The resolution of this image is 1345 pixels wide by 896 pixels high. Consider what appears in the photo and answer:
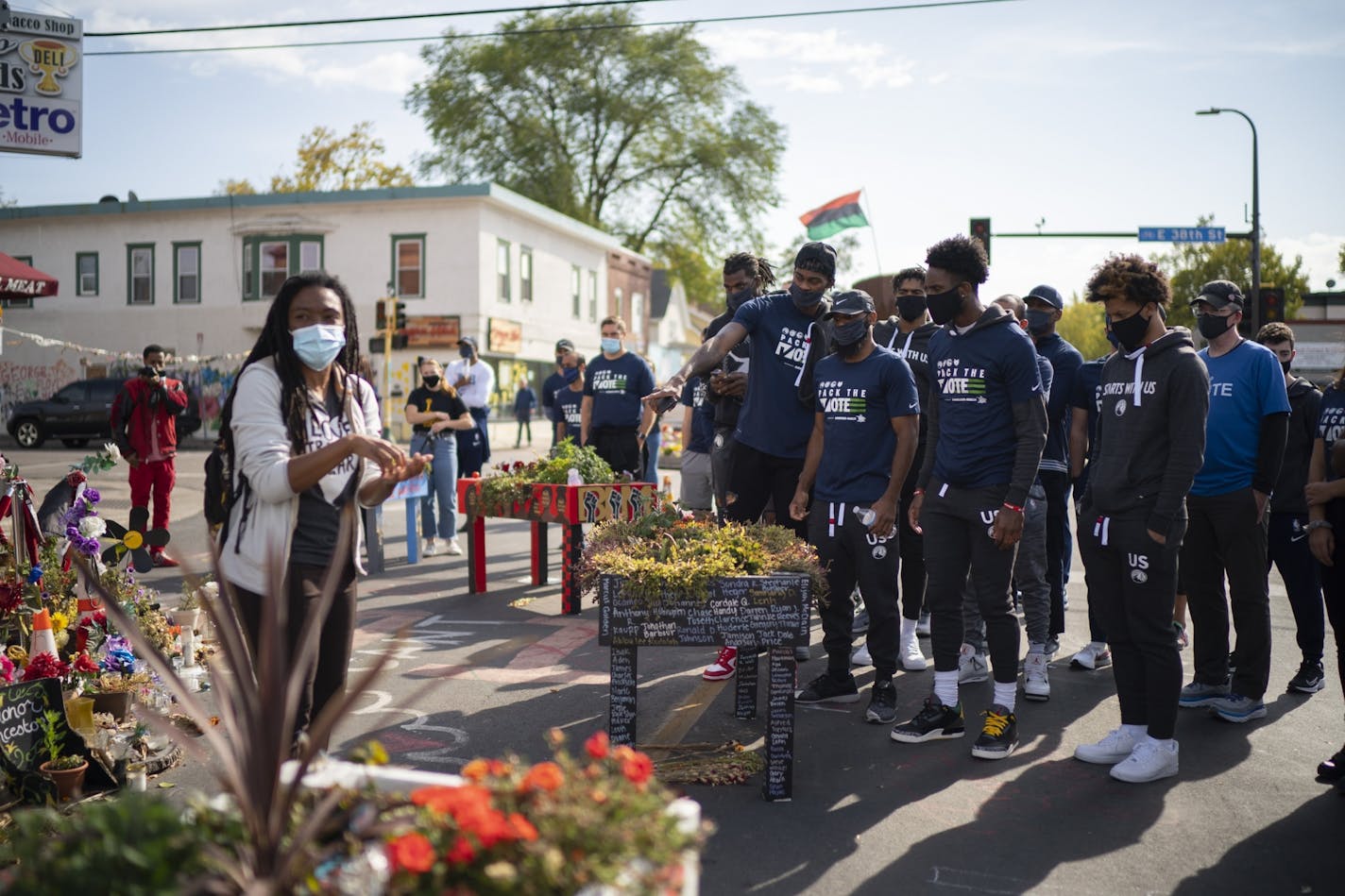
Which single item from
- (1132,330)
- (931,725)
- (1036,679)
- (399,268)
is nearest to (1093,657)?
(1036,679)

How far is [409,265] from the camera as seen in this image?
31.4 metres

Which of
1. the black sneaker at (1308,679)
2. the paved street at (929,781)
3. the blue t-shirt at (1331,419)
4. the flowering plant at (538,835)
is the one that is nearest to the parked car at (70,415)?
the paved street at (929,781)

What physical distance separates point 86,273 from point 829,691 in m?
34.4

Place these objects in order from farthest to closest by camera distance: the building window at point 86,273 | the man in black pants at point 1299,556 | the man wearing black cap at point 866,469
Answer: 1. the building window at point 86,273
2. the man in black pants at point 1299,556
3. the man wearing black cap at point 866,469

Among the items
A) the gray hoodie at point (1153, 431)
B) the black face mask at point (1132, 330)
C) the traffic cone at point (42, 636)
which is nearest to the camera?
the gray hoodie at point (1153, 431)

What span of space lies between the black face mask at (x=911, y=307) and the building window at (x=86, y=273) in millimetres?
33238

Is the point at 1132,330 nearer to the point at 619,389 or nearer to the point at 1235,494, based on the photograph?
the point at 1235,494

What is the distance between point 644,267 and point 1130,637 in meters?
41.9

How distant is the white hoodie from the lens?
134 inches

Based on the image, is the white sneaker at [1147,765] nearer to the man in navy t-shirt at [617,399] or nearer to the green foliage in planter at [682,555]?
the green foliage in planter at [682,555]

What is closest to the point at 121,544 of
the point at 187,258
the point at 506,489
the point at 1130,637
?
the point at 506,489

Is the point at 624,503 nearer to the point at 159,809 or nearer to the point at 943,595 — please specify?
the point at 943,595

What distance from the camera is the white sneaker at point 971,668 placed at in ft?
21.5

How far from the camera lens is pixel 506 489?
871cm
